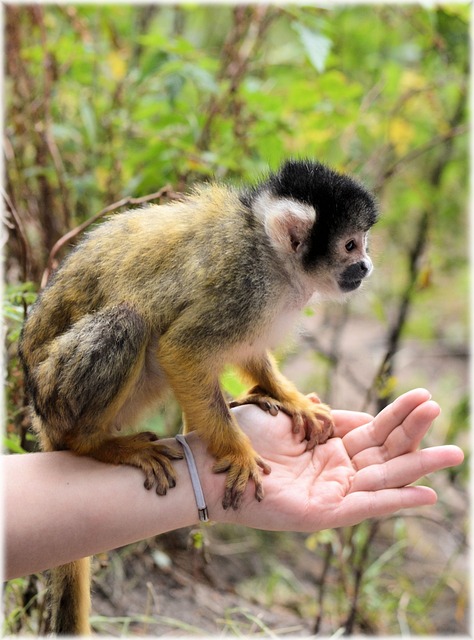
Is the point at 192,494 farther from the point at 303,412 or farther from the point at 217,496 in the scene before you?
the point at 303,412

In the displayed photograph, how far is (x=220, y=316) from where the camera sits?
2389 mm

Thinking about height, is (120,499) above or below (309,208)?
below

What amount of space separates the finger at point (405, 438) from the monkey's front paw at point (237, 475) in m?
0.42

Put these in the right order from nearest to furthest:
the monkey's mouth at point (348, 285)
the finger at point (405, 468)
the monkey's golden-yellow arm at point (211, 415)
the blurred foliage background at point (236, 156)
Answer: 1. the finger at point (405, 468)
2. the monkey's golden-yellow arm at point (211, 415)
3. the monkey's mouth at point (348, 285)
4. the blurred foliage background at point (236, 156)

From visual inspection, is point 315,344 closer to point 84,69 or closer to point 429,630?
point 429,630

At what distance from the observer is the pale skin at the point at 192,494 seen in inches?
83.6

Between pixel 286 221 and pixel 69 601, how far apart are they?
A: 1540 mm

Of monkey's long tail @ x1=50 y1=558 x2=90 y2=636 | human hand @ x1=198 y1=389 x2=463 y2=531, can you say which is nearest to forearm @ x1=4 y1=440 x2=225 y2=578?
human hand @ x1=198 y1=389 x2=463 y2=531

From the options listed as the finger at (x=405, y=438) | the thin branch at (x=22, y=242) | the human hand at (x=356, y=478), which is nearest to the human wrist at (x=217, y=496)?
the human hand at (x=356, y=478)

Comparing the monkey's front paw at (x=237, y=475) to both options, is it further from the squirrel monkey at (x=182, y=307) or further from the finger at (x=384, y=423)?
the finger at (x=384, y=423)

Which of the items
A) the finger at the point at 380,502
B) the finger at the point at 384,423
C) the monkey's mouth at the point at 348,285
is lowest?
the finger at the point at 380,502

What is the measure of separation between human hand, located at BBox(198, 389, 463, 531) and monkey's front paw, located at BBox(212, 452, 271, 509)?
30 mm

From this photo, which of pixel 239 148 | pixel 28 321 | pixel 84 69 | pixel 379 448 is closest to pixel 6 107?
pixel 84 69

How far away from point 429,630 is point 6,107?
382 cm
